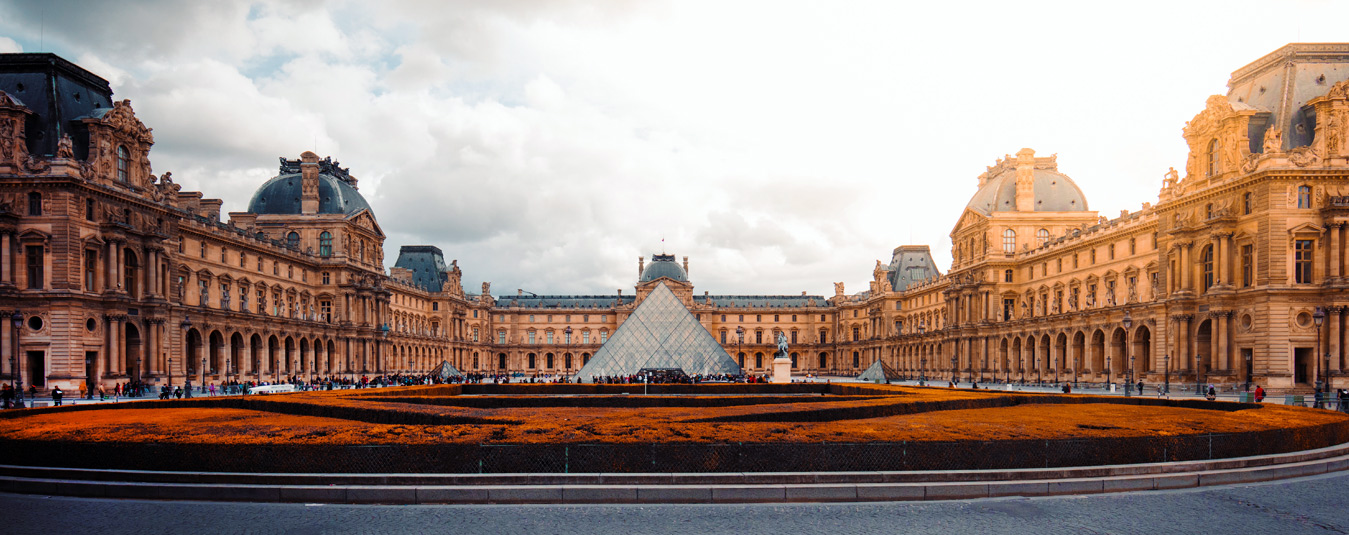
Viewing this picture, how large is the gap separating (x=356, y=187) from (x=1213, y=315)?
6389cm

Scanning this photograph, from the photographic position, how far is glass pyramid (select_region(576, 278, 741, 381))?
54.6m

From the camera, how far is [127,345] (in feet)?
140

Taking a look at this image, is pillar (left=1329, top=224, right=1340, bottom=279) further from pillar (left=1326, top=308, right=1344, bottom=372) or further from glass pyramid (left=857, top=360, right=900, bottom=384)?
glass pyramid (left=857, top=360, right=900, bottom=384)

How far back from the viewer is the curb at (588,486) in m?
12.8

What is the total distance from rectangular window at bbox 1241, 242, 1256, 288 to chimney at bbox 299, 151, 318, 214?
195 feet

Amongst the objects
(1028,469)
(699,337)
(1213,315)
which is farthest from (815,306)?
(1028,469)

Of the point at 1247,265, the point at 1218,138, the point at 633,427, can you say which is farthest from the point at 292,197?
the point at 1247,265

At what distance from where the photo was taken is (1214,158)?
41062 millimetres

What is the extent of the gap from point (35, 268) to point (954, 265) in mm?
61857

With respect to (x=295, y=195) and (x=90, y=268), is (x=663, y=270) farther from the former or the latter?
(x=90, y=268)

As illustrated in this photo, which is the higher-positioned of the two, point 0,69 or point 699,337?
point 0,69

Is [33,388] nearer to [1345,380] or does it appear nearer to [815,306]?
[1345,380]

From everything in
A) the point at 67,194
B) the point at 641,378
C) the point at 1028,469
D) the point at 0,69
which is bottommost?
the point at 641,378

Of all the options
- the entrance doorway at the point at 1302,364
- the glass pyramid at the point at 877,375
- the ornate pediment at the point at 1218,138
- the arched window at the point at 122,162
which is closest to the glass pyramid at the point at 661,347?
the glass pyramid at the point at 877,375
